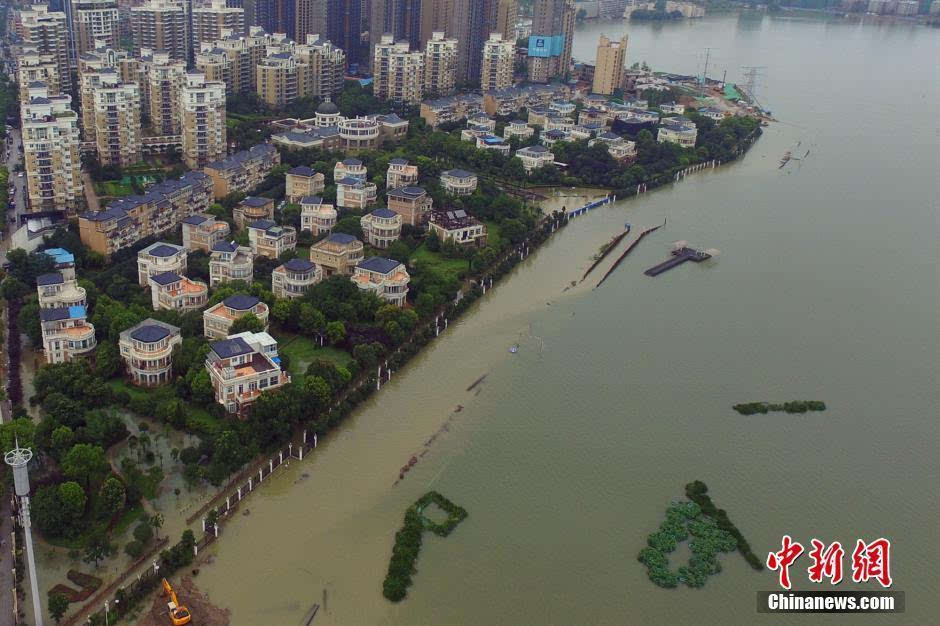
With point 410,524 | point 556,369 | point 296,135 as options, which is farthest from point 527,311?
point 296,135

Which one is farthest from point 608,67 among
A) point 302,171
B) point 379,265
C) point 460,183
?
point 379,265

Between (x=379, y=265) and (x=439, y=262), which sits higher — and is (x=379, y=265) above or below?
above

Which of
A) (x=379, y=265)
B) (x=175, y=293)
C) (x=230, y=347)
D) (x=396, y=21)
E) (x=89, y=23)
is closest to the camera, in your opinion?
(x=230, y=347)

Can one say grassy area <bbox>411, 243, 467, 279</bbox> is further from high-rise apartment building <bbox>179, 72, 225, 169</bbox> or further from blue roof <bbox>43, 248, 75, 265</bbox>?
high-rise apartment building <bbox>179, 72, 225, 169</bbox>

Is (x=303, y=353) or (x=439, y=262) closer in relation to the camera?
(x=303, y=353)

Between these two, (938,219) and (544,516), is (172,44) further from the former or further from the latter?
(544,516)

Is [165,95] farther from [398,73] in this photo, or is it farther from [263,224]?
[263,224]

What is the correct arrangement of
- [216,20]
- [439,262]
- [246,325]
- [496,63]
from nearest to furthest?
1. [246,325]
2. [439,262]
3. [216,20]
4. [496,63]
